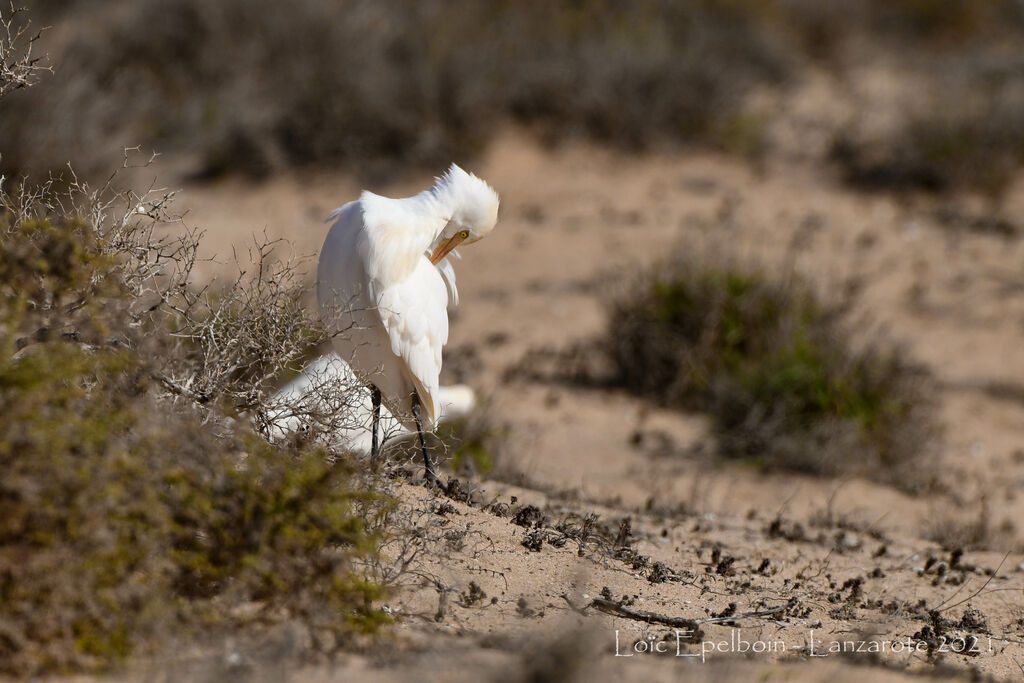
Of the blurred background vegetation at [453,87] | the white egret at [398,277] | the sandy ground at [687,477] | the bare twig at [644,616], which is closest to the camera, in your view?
the sandy ground at [687,477]

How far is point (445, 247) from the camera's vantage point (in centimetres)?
460

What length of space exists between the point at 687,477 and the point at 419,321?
106 inches

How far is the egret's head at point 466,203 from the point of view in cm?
438

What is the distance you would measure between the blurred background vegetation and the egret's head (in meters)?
6.24

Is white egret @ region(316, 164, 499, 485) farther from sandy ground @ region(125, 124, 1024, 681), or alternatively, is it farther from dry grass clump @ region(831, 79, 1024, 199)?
dry grass clump @ region(831, 79, 1024, 199)

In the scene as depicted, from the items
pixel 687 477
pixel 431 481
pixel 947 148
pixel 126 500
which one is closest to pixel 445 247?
pixel 431 481

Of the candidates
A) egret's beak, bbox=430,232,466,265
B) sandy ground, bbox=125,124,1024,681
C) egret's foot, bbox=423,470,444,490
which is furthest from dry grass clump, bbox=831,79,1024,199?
egret's foot, bbox=423,470,444,490

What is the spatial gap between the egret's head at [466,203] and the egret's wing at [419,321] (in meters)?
0.22

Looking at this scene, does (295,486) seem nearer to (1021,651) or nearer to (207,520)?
(207,520)

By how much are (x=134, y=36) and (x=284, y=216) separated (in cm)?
381

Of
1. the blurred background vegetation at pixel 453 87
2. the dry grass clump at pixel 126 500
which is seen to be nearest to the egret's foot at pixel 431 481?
the dry grass clump at pixel 126 500

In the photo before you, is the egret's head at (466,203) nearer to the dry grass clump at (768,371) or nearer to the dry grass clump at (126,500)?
the dry grass clump at (126,500)

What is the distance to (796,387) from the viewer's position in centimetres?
693

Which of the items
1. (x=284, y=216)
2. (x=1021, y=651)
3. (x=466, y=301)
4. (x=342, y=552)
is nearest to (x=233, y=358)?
(x=342, y=552)
